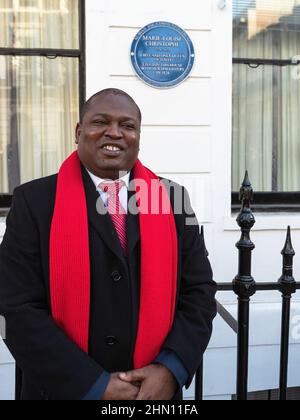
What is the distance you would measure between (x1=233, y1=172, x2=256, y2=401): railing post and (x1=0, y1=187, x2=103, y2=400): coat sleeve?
0.90 meters

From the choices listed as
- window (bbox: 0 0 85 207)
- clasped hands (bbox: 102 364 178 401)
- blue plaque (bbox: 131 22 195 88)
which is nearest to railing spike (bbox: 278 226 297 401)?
clasped hands (bbox: 102 364 178 401)

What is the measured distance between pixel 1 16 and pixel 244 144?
2.22 meters

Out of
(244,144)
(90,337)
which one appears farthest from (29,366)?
(244,144)

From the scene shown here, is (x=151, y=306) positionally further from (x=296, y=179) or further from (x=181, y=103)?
(x=296, y=179)

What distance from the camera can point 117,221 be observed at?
1.78 meters

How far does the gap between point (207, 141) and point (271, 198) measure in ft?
2.82

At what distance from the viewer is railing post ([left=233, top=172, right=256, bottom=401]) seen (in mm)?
2246

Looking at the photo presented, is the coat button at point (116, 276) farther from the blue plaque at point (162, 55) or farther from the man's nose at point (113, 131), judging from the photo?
the blue plaque at point (162, 55)

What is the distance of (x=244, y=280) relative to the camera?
7.54 feet

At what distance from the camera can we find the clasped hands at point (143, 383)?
1.68 m

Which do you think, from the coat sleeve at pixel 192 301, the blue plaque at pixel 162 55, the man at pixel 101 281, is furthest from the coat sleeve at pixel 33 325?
the blue plaque at pixel 162 55

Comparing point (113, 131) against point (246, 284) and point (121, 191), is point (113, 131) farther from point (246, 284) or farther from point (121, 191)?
point (246, 284)

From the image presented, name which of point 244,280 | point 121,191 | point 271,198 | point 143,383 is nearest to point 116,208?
point 121,191

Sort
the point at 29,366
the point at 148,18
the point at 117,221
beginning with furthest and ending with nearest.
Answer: the point at 148,18
the point at 117,221
the point at 29,366
